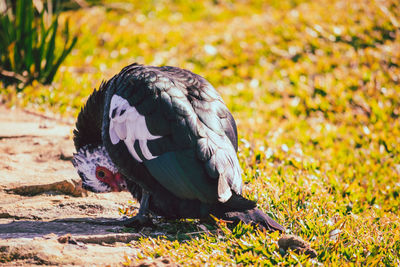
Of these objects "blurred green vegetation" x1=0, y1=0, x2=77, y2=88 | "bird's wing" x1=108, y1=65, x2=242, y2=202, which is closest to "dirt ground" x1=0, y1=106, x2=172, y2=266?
"bird's wing" x1=108, y1=65, x2=242, y2=202

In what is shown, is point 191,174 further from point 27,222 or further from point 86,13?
point 86,13

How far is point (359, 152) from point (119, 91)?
302cm

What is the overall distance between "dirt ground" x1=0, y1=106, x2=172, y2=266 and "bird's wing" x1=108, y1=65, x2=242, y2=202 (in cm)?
47

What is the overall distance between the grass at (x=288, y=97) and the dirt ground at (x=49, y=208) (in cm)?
24

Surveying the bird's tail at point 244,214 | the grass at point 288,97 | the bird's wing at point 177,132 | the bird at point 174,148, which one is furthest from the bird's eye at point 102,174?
the bird's tail at point 244,214

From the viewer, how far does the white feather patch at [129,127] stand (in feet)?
9.21

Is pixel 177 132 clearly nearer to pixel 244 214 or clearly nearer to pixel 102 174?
pixel 244 214

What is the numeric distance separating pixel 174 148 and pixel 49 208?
3.40 feet

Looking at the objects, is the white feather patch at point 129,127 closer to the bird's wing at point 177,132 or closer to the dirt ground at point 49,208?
the bird's wing at point 177,132

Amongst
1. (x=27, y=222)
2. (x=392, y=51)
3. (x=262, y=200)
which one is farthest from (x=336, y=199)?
(x=392, y=51)

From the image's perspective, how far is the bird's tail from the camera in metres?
2.72

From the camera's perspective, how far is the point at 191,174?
262 cm

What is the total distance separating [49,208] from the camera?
3.13 m

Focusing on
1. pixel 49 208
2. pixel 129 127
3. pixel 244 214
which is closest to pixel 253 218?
pixel 244 214
